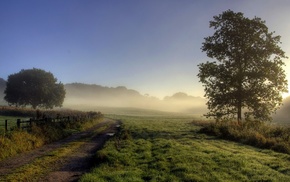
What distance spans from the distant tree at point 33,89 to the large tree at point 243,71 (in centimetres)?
7682

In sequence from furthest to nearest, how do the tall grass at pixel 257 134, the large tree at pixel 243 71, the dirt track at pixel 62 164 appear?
1. the large tree at pixel 243 71
2. the tall grass at pixel 257 134
3. the dirt track at pixel 62 164

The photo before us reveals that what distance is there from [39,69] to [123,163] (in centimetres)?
10264

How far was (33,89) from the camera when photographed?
102m

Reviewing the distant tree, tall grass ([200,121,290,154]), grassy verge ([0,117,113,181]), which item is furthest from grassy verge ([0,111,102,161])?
the distant tree

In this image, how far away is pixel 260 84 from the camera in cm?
3778

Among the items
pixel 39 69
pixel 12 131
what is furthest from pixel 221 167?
pixel 39 69

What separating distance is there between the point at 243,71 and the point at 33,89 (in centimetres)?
8184

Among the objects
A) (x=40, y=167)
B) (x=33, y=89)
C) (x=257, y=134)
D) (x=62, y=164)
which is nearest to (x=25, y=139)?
(x=62, y=164)

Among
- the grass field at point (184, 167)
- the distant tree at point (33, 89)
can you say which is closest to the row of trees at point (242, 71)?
the grass field at point (184, 167)

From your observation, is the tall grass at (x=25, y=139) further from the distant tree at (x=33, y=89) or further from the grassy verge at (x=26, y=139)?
the distant tree at (x=33, y=89)

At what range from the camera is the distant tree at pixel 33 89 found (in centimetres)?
10188

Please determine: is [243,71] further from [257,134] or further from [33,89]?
[33,89]

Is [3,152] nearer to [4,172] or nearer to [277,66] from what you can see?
[4,172]

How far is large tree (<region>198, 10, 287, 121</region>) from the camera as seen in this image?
3744 centimetres
